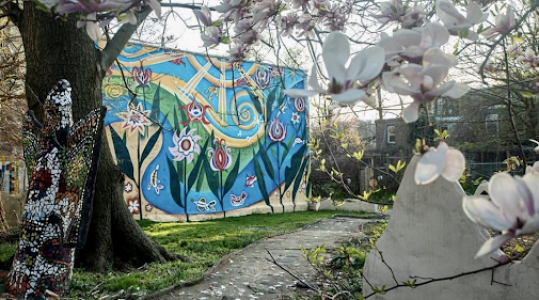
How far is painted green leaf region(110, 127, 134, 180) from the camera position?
8998 mm

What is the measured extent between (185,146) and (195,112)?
0.80 meters

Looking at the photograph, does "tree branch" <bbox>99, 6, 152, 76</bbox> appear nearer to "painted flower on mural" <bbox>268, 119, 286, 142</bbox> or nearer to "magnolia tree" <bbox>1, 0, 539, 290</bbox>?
"magnolia tree" <bbox>1, 0, 539, 290</bbox>

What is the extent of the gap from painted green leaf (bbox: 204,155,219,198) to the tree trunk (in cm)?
534

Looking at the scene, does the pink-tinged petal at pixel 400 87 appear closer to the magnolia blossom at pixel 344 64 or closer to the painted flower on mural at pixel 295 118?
the magnolia blossom at pixel 344 64

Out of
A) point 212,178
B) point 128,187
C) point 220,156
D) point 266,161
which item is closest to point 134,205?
point 128,187

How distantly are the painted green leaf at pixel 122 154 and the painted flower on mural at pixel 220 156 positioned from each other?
1886 millimetres

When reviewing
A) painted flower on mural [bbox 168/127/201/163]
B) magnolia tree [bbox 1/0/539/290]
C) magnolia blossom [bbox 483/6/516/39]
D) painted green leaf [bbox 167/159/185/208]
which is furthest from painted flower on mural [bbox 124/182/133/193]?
magnolia blossom [bbox 483/6/516/39]

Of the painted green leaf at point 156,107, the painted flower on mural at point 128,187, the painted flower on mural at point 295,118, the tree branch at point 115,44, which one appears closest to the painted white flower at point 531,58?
the tree branch at point 115,44

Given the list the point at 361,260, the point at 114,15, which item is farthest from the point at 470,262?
the point at 361,260

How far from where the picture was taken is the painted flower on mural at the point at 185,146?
9.91 m

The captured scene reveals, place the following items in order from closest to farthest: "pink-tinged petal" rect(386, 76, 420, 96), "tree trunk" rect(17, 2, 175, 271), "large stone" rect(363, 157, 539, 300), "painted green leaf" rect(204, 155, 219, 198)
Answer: "pink-tinged petal" rect(386, 76, 420, 96) → "large stone" rect(363, 157, 539, 300) → "tree trunk" rect(17, 2, 175, 271) → "painted green leaf" rect(204, 155, 219, 198)

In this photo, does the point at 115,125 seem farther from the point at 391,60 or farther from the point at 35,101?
the point at 391,60

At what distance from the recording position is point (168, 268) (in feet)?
15.4

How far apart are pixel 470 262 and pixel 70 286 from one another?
9.90 feet
